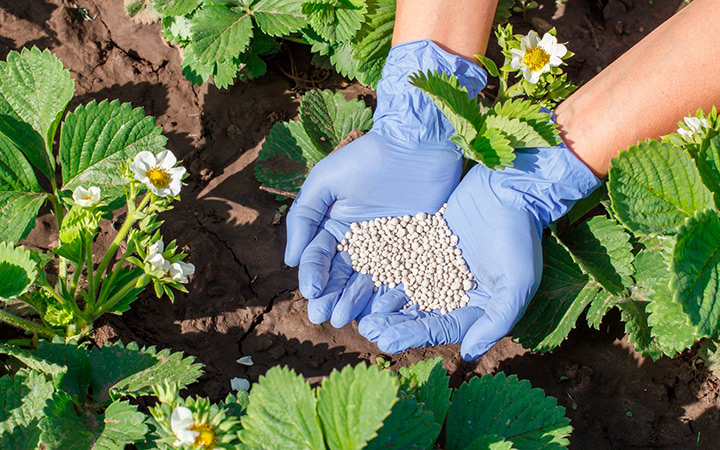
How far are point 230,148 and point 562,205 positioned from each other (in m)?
1.53

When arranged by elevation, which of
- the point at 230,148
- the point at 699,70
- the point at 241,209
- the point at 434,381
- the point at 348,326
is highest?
the point at 699,70

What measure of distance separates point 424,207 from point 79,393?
1.54 m

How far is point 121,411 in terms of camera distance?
1851 mm

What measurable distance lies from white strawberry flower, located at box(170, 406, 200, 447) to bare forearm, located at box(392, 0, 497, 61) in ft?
5.92

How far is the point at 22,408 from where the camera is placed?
74.2 inches

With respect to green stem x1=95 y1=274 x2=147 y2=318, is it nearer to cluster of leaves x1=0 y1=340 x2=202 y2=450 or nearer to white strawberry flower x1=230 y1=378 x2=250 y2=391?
cluster of leaves x1=0 y1=340 x2=202 y2=450

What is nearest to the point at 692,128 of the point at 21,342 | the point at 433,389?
the point at 433,389

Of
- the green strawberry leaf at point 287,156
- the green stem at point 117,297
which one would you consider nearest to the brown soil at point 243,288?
the green strawberry leaf at point 287,156

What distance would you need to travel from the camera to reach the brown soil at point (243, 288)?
2.42 meters

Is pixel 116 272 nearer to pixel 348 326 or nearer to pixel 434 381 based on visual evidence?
pixel 348 326

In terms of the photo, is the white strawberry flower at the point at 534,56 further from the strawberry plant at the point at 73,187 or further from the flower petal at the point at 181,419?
the flower petal at the point at 181,419

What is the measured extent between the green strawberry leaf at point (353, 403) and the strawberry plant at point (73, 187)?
25.8 inches

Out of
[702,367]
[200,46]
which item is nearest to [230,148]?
[200,46]

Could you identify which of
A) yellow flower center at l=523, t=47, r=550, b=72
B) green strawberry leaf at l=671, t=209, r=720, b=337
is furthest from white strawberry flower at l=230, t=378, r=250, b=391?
yellow flower center at l=523, t=47, r=550, b=72
